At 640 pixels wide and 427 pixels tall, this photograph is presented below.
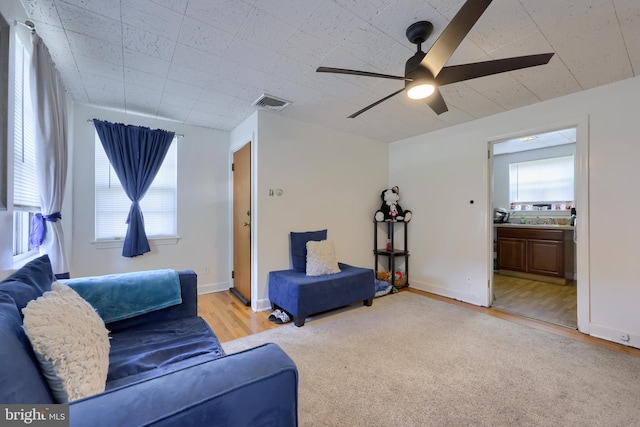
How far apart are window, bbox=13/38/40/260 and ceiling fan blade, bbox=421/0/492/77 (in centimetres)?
258

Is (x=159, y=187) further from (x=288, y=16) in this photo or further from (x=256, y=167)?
(x=288, y=16)

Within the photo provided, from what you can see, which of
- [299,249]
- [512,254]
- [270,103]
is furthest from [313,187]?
[512,254]

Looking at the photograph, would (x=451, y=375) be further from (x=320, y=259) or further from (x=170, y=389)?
(x=170, y=389)

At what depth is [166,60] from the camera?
2119 millimetres

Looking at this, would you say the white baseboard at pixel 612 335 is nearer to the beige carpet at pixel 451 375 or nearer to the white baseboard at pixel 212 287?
the beige carpet at pixel 451 375

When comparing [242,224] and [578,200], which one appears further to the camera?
[242,224]

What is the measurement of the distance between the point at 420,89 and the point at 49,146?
2606 mm

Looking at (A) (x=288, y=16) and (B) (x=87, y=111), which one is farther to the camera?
(B) (x=87, y=111)

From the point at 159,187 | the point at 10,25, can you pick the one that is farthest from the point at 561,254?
the point at 10,25

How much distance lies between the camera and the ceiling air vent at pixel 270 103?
277cm

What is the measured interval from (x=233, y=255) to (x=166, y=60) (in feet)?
8.56

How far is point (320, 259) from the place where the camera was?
3.12m

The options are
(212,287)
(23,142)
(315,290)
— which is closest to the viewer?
(23,142)

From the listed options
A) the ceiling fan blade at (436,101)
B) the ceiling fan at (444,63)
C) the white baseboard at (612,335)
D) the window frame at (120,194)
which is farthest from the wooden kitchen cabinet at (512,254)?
the window frame at (120,194)
